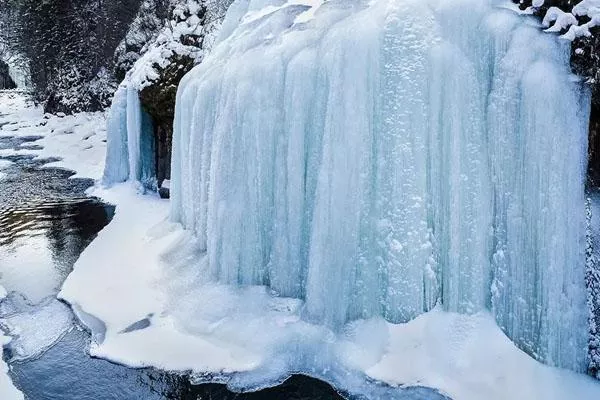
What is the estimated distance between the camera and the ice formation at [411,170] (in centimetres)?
405

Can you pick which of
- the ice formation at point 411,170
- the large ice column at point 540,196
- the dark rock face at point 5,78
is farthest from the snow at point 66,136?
the dark rock face at point 5,78

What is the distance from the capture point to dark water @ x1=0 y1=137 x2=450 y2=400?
176 inches

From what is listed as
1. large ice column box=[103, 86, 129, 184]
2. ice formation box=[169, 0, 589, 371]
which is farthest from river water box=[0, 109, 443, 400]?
large ice column box=[103, 86, 129, 184]

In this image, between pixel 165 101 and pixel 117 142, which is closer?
pixel 165 101

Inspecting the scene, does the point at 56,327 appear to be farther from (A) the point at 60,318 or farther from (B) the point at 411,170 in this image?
(B) the point at 411,170

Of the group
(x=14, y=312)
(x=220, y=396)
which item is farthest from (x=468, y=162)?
(x=14, y=312)

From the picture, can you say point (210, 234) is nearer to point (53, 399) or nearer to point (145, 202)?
point (53, 399)

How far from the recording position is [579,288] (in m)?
4.04

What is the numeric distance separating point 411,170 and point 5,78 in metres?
44.0

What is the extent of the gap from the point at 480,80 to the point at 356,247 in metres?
1.93

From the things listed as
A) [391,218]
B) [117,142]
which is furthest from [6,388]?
[117,142]

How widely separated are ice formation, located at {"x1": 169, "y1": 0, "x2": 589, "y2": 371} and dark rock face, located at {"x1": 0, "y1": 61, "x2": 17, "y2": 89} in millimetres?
40941

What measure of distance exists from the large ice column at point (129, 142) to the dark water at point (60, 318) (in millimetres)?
1060

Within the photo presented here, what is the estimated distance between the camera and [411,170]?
180 inches
